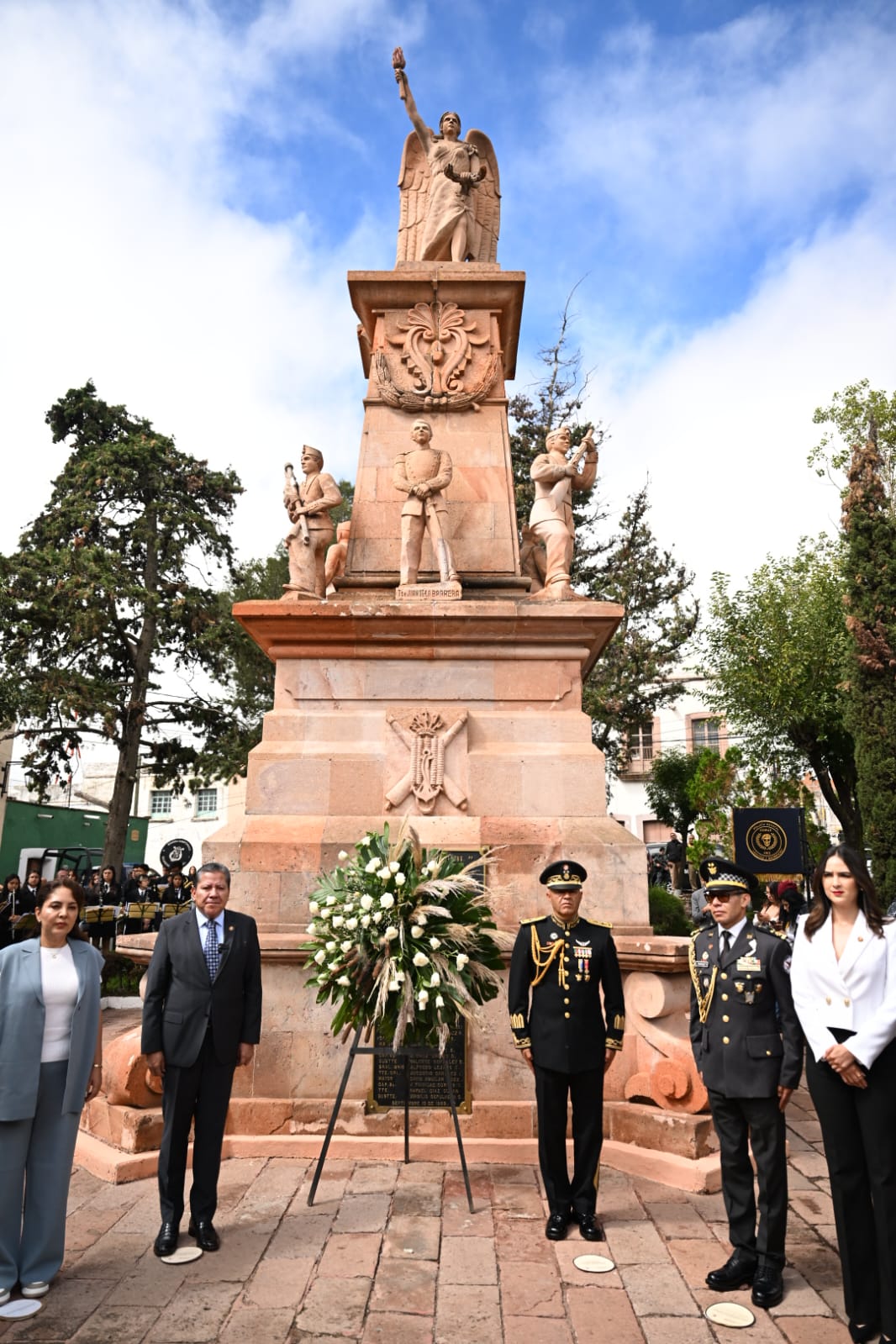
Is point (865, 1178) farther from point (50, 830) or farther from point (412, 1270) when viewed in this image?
point (50, 830)

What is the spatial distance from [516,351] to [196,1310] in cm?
892

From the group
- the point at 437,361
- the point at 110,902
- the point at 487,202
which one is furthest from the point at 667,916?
the point at 487,202

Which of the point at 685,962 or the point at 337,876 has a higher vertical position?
the point at 337,876

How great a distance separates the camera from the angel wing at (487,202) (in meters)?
10.1

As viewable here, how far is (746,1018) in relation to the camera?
14.7 feet

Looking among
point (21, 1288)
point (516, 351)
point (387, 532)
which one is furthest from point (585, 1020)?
point (516, 351)

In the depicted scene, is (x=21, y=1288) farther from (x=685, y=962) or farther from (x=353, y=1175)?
(x=685, y=962)

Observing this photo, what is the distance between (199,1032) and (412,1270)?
1549 millimetres

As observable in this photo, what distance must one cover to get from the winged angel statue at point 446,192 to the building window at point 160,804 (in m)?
36.8

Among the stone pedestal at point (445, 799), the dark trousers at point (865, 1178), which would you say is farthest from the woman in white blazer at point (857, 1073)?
the stone pedestal at point (445, 799)

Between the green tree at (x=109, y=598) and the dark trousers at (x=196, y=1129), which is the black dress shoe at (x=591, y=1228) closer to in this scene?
the dark trousers at (x=196, y=1129)

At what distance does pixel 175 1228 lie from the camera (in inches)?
185

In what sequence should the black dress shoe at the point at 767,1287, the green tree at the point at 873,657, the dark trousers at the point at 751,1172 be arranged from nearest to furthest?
the black dress shoe at the point at 767,1287 → the dark trousers at the point at 751,1172 → the green tree at the point at 873,657

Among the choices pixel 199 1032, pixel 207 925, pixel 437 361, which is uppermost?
pixel 437 361
